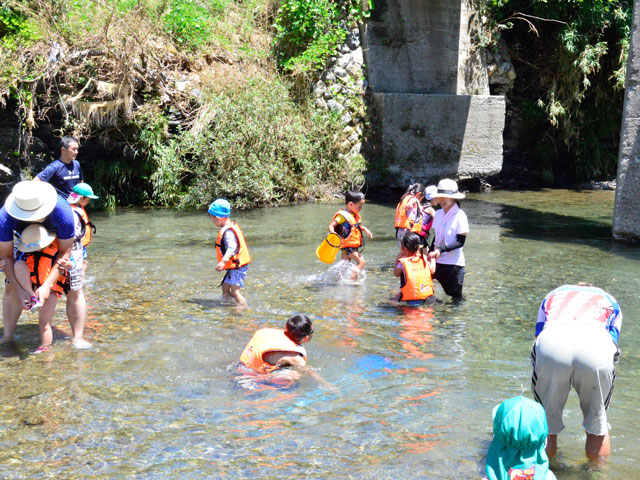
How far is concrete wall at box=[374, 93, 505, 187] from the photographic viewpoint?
18094 mm

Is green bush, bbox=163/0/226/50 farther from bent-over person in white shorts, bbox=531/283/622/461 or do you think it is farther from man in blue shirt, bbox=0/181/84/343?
bent-over person in white shorts, bbox=531/283/622/461

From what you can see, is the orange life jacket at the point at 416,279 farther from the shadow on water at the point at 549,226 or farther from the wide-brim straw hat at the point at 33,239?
the shadow on water at the point at 549,226

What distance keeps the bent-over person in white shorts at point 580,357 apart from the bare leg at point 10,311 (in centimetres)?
449

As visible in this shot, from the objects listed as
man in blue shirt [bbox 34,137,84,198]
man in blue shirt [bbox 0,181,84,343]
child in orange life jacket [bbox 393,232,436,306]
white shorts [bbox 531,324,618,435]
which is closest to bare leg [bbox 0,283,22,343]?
man in blue shirt [bbox 0,181,84,343]

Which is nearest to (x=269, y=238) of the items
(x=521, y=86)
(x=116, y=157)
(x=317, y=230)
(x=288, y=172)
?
(x=317, y=230)

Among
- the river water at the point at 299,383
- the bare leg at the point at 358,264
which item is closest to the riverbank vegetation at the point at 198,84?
the river water at the point at 299,383

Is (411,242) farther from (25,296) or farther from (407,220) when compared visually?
(25,296)

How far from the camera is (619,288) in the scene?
29.9 feet

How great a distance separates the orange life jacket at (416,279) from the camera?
785 centimetres

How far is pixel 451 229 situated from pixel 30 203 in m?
4.29

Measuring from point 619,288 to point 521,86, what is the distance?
13.7 meters

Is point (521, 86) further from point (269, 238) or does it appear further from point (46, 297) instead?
point (46, 297)

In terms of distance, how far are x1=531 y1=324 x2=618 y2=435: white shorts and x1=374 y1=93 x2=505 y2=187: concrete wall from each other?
46.2ft

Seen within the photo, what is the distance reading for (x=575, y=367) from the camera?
4.25 metres
